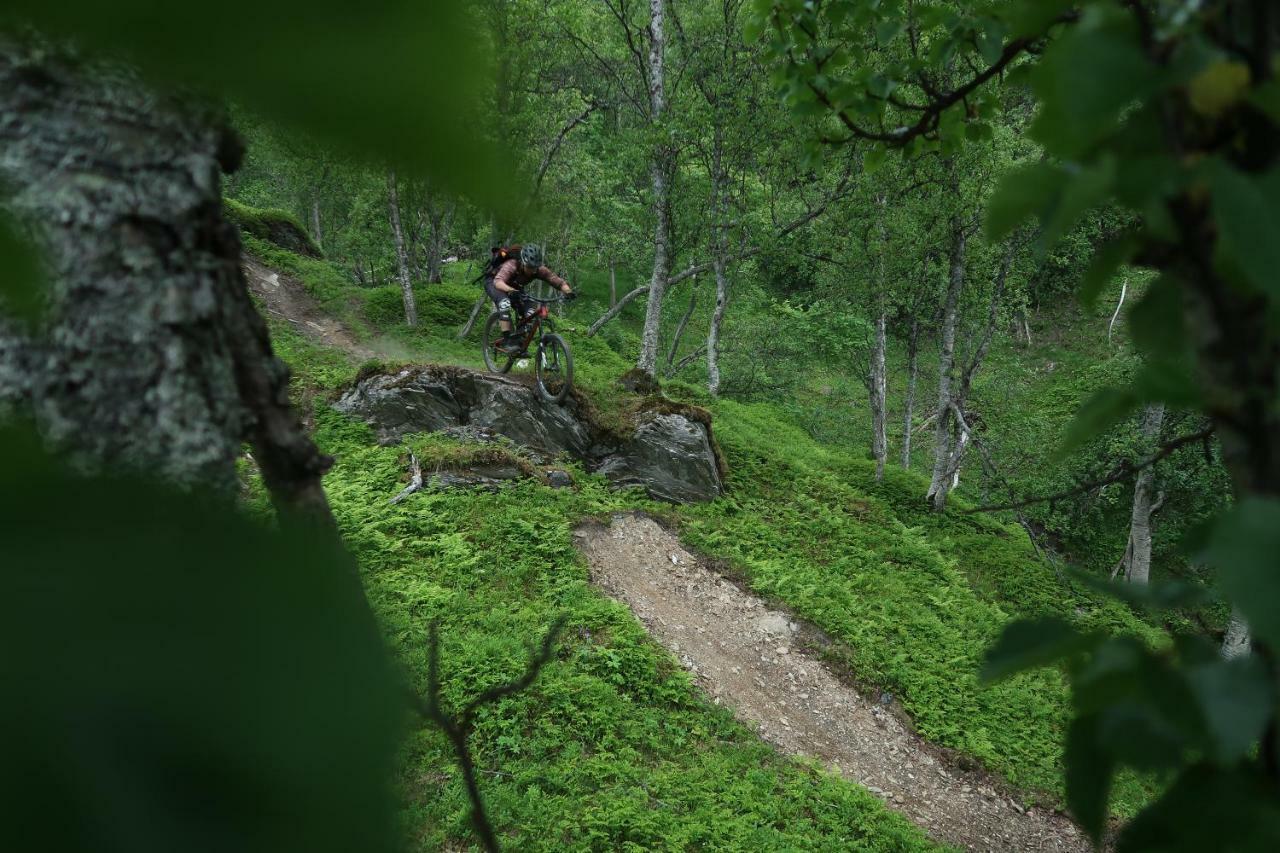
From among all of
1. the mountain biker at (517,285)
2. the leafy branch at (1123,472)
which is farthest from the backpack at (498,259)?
the leafy branch at (1123,472)

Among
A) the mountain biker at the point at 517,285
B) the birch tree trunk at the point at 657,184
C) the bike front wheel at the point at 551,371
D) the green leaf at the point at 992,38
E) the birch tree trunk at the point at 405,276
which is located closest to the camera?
the green leaf at the point at 992,38

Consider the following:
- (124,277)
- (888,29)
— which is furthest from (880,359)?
(124,277)

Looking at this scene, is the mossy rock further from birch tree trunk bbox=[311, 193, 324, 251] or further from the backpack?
the backpack

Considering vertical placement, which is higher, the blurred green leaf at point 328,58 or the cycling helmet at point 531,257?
the blurred green leaf at point 328,58

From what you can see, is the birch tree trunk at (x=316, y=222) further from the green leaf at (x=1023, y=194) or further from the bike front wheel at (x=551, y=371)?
the green leaf at (x=1023, y=194)

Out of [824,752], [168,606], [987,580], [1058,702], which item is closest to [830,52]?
[168,606]

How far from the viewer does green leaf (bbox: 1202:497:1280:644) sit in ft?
1.09

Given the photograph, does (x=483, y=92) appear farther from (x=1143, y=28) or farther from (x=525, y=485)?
(x=525, y=485)

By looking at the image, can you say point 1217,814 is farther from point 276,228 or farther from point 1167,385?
point 276,228

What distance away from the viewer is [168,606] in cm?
27

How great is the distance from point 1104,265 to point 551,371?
882 centimetres

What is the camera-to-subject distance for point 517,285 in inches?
344

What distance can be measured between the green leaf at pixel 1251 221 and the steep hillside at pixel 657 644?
5.73 ft

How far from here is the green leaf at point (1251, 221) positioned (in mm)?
355
